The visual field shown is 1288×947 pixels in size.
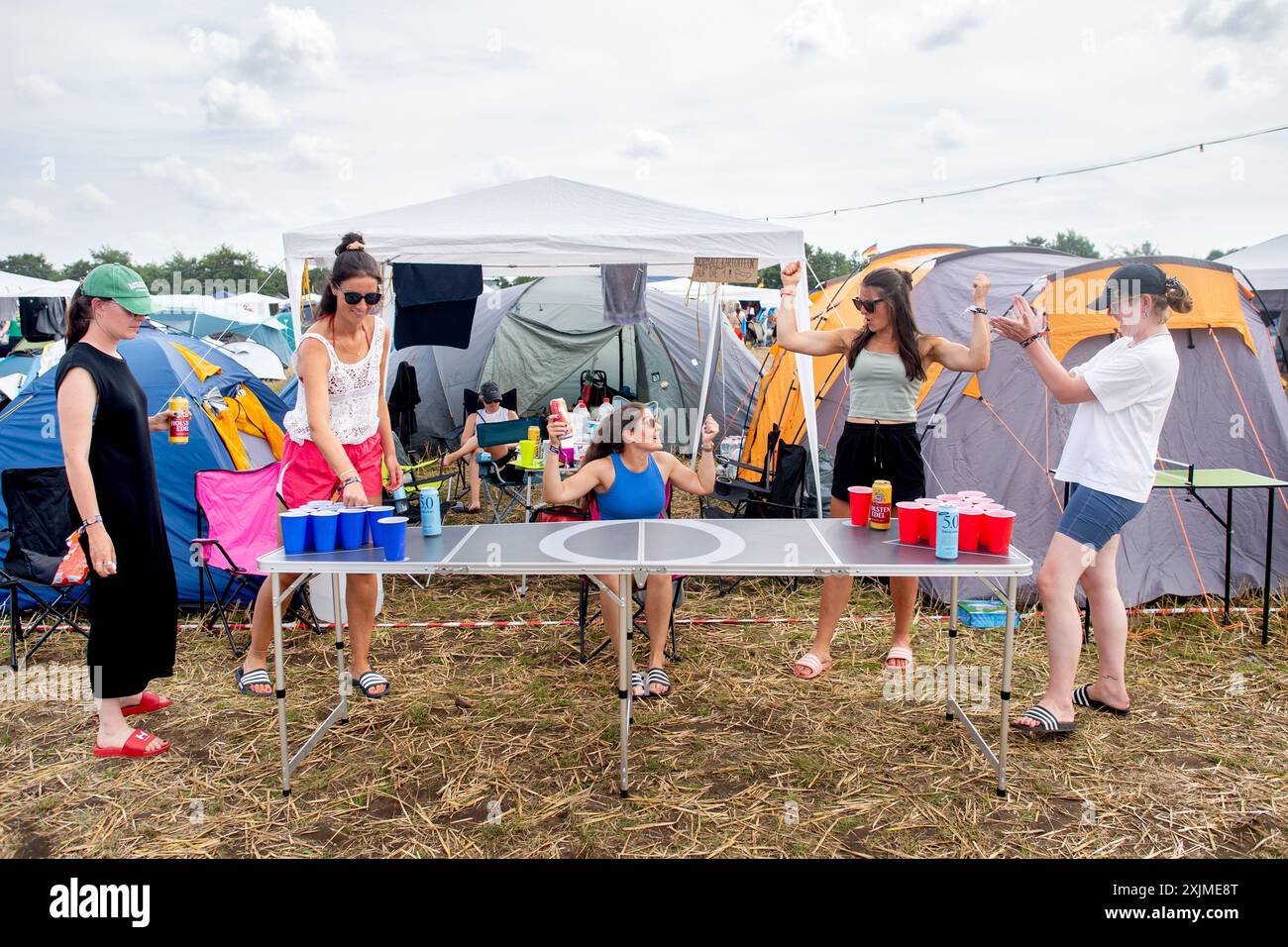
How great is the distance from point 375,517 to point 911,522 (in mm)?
1803

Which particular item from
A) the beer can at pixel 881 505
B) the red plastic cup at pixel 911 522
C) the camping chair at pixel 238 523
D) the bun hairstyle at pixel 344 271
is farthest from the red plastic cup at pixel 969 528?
the camping chair at pixel 238 523

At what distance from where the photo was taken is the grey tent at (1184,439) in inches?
189

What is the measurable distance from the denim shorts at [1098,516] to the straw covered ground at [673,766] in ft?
2.59

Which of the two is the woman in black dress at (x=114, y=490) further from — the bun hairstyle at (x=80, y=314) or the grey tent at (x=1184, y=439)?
the grey tent at (x=1184, y=439)

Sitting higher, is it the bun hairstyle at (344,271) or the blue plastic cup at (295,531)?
the bun hairstyle at (344,271)

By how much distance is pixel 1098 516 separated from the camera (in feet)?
10.2

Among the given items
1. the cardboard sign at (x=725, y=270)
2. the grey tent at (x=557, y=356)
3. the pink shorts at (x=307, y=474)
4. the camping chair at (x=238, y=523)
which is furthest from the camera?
the grey tent at (x=557, y=356)

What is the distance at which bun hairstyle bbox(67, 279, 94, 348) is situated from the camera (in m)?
2.90

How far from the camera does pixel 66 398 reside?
2.79m

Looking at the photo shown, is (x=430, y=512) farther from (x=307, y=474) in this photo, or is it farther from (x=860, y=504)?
(x=860, y=504)

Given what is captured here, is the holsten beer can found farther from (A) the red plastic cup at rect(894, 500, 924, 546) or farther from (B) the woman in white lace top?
(A) the red plastic cup at rect(894, 500, 924, 546)

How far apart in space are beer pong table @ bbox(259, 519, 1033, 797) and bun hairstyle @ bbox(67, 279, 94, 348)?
996 mm
